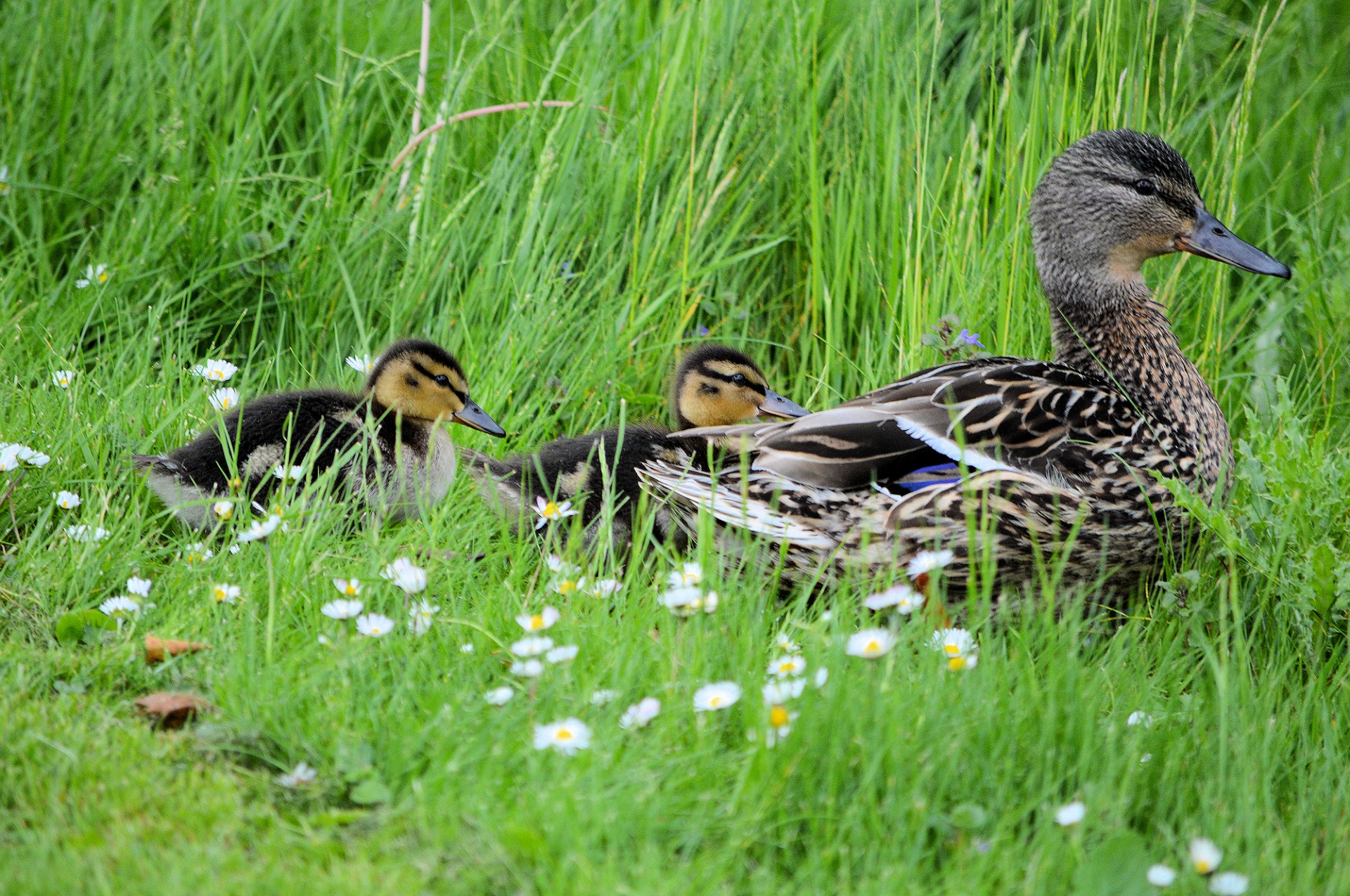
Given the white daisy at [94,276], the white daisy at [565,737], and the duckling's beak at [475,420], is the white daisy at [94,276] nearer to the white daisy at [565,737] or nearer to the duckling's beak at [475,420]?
Answer: the duckling's beak at [475,420]

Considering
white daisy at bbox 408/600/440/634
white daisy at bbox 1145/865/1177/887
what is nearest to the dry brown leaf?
white daisy at bbox 408/600/440/634

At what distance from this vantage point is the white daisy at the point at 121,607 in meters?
2.49

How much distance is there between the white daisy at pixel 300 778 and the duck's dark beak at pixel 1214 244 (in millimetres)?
2628

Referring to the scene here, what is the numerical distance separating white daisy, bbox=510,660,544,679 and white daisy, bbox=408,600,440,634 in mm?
239

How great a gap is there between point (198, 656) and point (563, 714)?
0.72m

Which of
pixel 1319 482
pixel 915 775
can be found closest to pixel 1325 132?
pixel 1319 482

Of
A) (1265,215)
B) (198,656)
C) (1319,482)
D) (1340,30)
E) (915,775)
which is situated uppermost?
(1340,30)

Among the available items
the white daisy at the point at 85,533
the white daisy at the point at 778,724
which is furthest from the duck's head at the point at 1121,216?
the white daisy at the point at 85,533

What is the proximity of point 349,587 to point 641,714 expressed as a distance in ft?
2.29

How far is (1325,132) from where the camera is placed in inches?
201

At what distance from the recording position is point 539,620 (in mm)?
2365

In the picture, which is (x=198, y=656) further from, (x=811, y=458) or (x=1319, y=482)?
(x=1319, y=482)

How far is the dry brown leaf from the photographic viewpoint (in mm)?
2207

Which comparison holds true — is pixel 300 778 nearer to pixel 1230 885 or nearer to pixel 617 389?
pixel 1230 885
